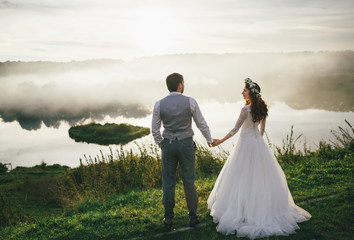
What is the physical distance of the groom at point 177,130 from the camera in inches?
158

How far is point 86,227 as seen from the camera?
4754 mm

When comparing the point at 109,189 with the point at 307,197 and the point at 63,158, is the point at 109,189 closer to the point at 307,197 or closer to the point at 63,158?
the point at 307,197

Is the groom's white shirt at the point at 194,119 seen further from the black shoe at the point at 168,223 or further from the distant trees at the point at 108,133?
the distant trees at the point at 108,133

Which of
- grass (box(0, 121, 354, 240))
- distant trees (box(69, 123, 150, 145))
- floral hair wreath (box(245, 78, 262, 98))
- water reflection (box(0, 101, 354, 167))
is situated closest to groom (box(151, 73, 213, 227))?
grass (box(0, 121, 354, 240))

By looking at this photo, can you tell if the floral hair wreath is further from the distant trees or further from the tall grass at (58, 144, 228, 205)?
the distant trees

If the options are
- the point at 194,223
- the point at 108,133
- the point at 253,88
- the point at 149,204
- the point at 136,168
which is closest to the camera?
the point at 194,223

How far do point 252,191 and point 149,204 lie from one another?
236 cm

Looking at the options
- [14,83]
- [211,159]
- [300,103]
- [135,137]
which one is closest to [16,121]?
[14,83]

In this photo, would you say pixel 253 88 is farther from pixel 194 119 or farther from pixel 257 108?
pixel 194 119

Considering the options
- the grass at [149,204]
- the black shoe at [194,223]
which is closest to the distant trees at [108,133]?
the grass at [149,204]

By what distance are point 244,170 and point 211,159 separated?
15.9ft

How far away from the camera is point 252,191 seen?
4207 mm

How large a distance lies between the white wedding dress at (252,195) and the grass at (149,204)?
20 cm

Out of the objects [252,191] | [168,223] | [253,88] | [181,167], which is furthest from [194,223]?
[253,88]
